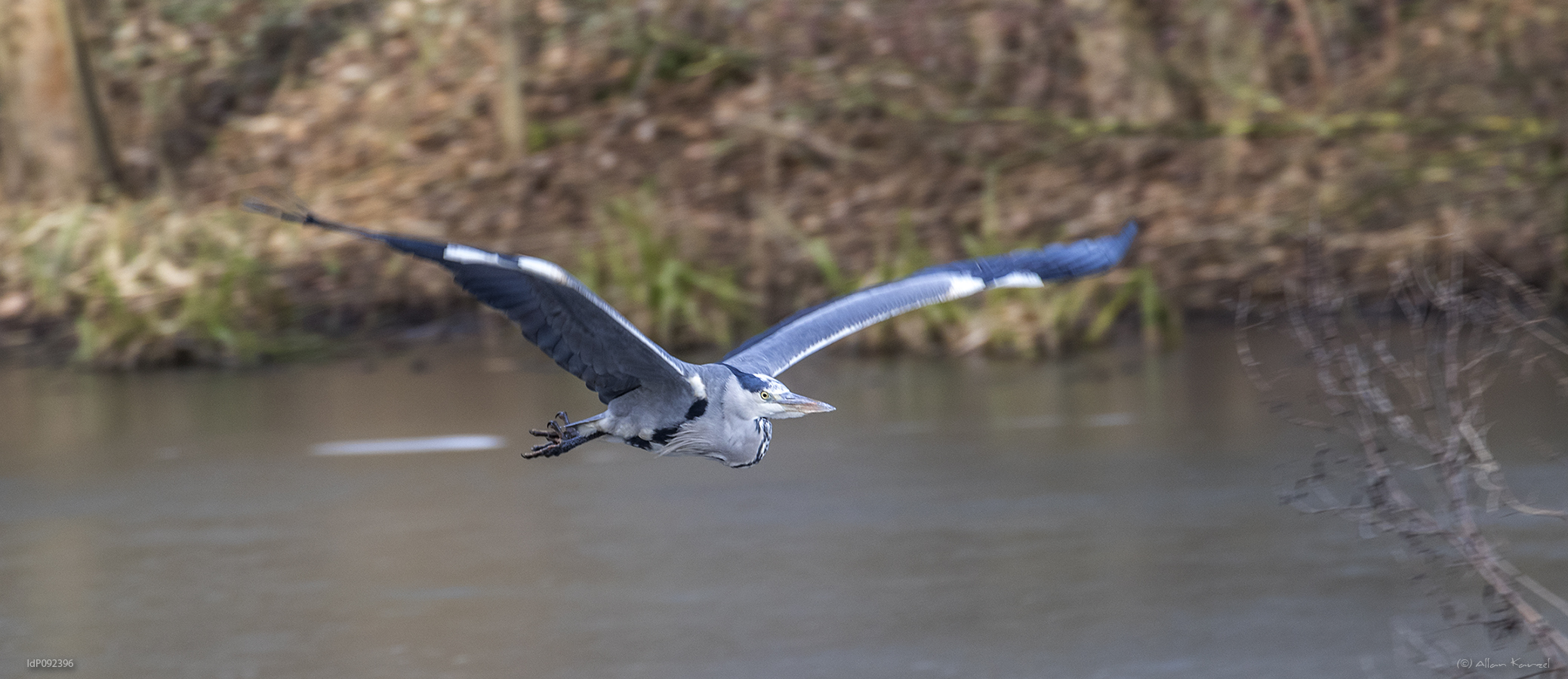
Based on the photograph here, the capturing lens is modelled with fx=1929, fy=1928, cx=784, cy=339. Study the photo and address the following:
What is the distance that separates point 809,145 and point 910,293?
443 inches

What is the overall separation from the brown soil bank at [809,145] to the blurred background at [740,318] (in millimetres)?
48

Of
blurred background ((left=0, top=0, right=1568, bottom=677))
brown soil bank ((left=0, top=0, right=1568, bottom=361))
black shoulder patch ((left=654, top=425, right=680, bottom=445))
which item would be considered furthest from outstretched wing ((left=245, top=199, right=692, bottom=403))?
brown soil bank ((left=0, top=0, right=1568, bottom=361))

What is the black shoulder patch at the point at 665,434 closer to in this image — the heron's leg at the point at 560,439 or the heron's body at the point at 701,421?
the heron's body at the point at 701,421

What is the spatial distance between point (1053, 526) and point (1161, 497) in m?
0.75

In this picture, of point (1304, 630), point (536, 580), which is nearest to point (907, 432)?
point (536, 580)

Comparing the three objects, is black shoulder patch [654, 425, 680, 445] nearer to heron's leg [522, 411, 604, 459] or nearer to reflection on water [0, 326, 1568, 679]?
heron's leg [522, 411, 604, 459]

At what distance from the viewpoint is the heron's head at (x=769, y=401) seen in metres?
4.51

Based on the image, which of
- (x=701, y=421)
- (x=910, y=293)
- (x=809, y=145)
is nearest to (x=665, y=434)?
(x=701, y=421)

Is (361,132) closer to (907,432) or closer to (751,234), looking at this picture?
(751,234)

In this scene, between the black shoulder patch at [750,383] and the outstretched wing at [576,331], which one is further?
the black shoulder patch at [750,383]

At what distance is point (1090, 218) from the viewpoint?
589 inches

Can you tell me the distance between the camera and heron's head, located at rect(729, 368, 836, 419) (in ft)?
14.8

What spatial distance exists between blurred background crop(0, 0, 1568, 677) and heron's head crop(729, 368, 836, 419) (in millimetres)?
1631

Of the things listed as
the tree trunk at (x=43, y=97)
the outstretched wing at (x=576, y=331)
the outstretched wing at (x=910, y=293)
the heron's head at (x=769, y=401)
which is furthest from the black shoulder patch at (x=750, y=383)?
the tree trunk at (x=43, y=97)
